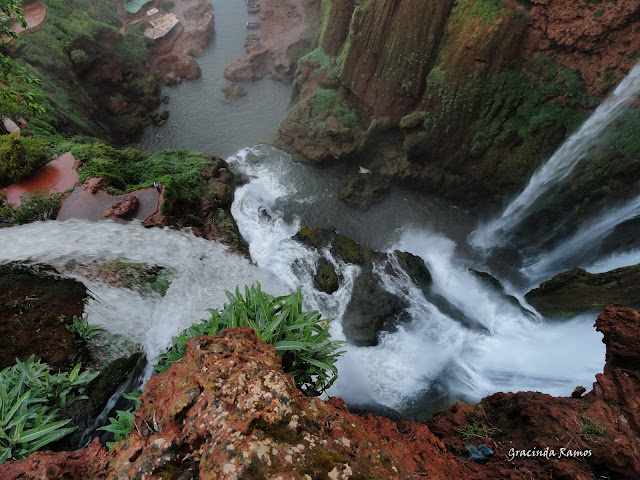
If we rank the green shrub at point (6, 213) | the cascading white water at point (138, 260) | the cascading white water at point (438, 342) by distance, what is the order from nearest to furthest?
the cascading white water at point (138, 260) < the green shrub at point (6, 213) < the cascading white water at point (438, 342)

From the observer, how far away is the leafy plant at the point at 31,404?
320 centimetres

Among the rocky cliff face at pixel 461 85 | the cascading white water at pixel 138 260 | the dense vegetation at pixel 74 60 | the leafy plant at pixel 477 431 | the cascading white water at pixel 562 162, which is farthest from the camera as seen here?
the dense vegetation at pixel 74 60

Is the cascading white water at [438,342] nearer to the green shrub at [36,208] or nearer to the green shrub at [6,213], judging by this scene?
the green shrub at [36,208]

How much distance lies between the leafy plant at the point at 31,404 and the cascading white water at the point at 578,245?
11.9 m

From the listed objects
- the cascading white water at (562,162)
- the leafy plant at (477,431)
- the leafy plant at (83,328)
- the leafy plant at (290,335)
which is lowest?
the leafy plant at (83,328)

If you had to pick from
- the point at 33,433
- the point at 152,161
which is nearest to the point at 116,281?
the point at 33,433

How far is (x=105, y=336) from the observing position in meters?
5.91

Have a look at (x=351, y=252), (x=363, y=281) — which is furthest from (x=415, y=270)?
(x=351, y=252)

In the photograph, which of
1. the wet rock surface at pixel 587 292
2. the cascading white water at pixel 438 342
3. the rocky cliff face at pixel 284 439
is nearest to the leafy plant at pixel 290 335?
the rocky cliff face at pixel 284 439

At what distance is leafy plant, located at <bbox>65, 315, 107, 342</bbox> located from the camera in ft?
18.4

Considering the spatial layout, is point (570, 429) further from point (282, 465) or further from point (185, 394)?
point (185, 394)

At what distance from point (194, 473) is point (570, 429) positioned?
4.08 meters

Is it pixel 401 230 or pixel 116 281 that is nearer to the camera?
pixel 116 281

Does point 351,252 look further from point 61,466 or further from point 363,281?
point 61,466
